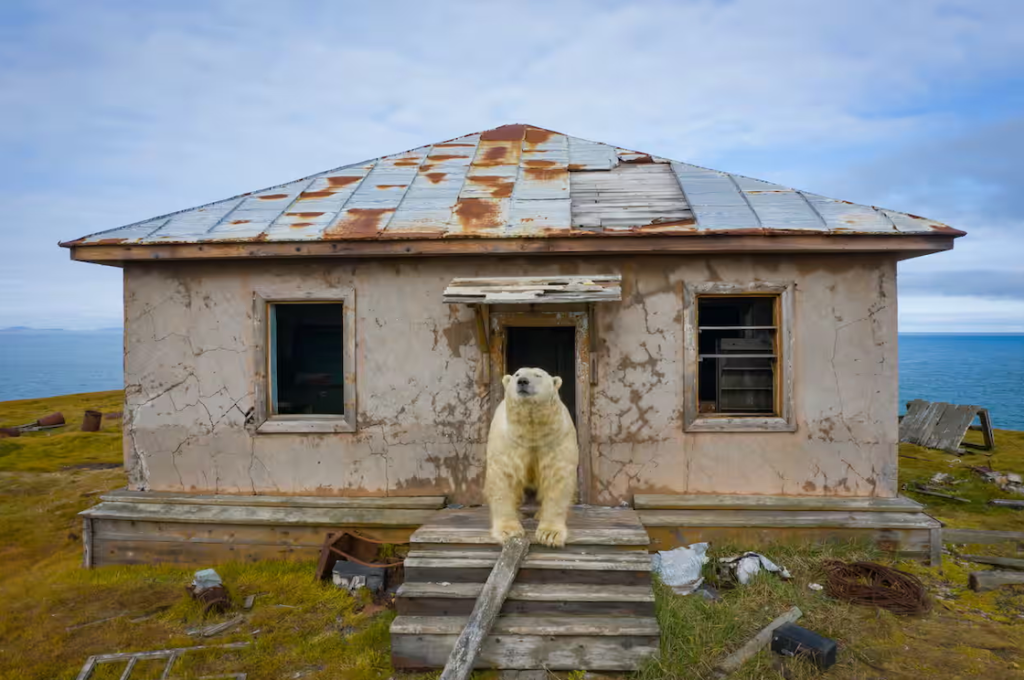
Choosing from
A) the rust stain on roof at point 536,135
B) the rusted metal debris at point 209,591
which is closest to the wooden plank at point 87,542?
the rusted metal debris at point 209,591

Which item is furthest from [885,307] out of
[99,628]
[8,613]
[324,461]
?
[8,613]

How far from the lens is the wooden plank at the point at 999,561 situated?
5.70 metres

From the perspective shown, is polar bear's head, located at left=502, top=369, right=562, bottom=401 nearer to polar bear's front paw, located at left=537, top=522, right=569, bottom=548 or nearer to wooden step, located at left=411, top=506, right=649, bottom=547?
polar bear's front paw, located at left=537, top=522, right=569, bottom=548

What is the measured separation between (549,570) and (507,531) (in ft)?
1.61

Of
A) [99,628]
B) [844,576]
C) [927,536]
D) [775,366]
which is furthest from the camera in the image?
[775,366]

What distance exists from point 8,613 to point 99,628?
3.31 feet

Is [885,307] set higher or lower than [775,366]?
higher

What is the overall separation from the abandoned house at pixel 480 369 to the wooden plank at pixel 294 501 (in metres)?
0.02

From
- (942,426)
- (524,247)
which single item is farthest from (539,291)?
(942,426)

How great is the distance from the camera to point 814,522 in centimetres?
570

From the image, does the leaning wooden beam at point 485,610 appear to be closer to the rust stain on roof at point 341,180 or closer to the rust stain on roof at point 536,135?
the rust stain on roof at point 341,180

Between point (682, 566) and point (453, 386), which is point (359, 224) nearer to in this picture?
point (453, 386)

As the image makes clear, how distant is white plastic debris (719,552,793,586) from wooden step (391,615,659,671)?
4.88 feet

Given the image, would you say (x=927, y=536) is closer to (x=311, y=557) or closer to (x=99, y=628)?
(x=311, y=557)
